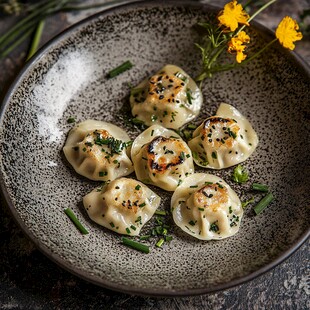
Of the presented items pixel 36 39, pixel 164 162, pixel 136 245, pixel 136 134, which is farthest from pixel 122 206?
pixel 36 39

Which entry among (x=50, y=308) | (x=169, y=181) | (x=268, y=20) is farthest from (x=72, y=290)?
(x=268, y=20)

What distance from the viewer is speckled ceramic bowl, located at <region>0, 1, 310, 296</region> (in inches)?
105

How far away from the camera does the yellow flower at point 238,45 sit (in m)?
3.04

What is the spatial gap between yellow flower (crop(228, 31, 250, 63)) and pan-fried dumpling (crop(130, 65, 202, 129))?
33 centimetres

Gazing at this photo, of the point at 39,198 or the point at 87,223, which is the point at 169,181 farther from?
the point at 39,198

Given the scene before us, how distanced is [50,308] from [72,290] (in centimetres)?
13

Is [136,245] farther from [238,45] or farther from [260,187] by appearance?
[238,45]

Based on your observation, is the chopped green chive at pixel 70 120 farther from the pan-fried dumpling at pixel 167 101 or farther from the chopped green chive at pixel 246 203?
the chopped green chive at pixel 246 203

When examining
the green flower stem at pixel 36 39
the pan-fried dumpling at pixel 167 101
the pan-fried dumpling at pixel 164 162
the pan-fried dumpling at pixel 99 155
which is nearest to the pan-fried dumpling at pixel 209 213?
the pan-fried dumpling at pixel 164 162

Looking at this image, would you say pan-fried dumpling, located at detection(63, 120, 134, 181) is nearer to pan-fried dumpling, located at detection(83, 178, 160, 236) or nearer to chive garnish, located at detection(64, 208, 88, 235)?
pan-fried dumpling, located at detection(83, 178, 160, 236)

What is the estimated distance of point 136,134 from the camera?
3.21m

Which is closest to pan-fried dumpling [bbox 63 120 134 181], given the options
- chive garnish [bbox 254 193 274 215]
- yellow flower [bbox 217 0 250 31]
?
chive garnish [bbox 254 193 274 215]

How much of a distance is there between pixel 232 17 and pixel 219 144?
2.13 feet

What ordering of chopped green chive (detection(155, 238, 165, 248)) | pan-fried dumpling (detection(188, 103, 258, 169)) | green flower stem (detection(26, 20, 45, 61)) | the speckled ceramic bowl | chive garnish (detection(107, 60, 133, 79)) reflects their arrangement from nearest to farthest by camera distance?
1. the speckled ceramic bowl
2. chopped green chive (detection(155, 238, 165, 248))
3. pan-fried dumpling (detection(188, 103, 258, 169))
4. chive garnish (detection(107, 60, 133, 79))
5. green flower stem (detection(26, 20, 45, 61))
